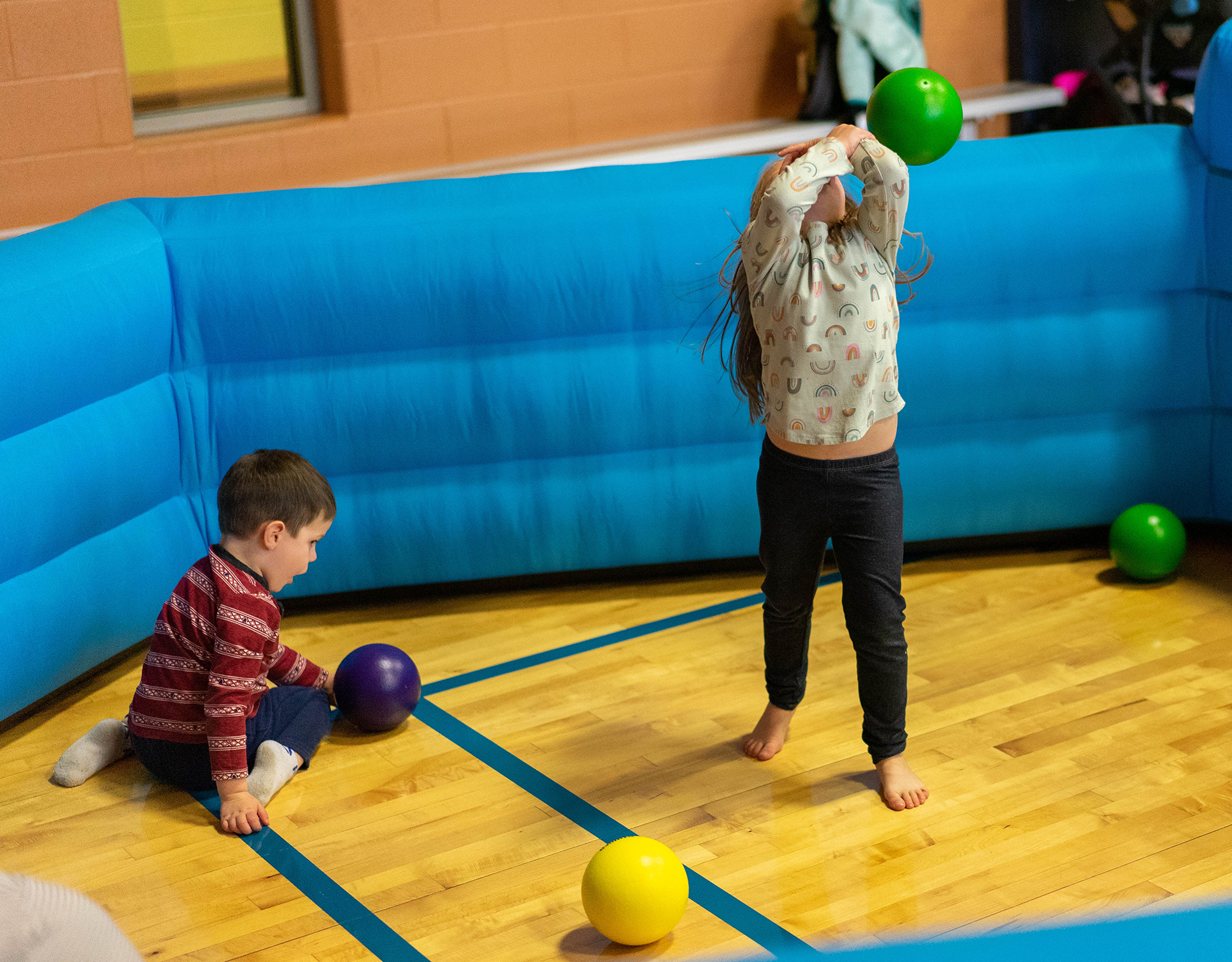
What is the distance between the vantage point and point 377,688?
2.30 m

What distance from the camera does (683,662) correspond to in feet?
8.41

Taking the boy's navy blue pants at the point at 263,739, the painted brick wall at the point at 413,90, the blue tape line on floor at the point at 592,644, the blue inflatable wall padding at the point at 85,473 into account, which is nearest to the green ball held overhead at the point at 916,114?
the blue tape line on floor at the point at 592,644

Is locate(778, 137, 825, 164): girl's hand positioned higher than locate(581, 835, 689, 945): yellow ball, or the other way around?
locate(778, 137, 825, 164): girl's hand

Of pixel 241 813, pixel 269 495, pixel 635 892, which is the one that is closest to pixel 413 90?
pixel 269 495

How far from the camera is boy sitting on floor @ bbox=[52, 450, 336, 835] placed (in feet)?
6.88

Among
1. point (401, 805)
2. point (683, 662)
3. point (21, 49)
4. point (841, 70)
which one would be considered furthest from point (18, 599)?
point (841, 70)

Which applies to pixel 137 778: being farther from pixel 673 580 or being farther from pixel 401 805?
pixel 673 580

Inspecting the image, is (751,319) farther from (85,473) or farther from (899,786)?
(85,473)

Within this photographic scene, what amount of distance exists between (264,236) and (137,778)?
107 centimetres

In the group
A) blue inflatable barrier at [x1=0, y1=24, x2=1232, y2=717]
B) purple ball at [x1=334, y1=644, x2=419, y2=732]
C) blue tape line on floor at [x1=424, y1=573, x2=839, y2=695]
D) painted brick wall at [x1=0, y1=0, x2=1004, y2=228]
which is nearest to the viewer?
purple ball at [x1=334, y1=644, x2=419, y2=732]

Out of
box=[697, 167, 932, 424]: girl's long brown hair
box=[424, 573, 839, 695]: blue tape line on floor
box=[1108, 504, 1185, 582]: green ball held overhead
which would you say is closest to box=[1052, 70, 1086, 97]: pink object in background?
box=[1108, 504, 1185, 582]: green ball held overhead

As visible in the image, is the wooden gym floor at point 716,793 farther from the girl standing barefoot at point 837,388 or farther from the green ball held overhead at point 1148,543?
the girl standing barefoot at point 837,388

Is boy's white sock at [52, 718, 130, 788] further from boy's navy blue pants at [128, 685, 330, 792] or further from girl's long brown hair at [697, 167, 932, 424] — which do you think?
girl's long brown hair at [697, 167, 932, 424]

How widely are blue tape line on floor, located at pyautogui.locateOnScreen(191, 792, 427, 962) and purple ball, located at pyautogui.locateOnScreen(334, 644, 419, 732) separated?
0.29 meters
